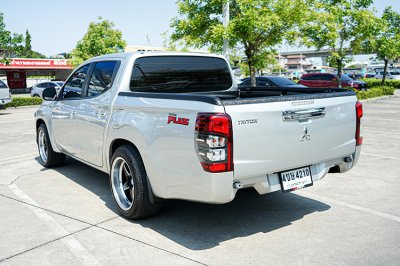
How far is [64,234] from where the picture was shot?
410 cm

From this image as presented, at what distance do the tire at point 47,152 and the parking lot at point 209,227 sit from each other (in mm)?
582

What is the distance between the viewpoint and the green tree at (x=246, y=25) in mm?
14758

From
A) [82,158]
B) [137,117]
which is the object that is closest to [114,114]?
[137,117]

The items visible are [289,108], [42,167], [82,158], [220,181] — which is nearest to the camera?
[220,181]

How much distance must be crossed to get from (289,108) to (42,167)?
5148mm

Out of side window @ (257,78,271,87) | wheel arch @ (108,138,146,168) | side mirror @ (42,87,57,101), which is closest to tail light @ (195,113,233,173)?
wheel arch @ (108,138,146,168)

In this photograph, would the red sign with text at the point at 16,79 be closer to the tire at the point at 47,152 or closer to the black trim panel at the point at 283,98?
the tire at the point at 47,152

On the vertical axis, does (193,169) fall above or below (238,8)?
below

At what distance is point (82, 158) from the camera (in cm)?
562

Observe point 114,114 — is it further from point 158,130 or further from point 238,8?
point 238,8

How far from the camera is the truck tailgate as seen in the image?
11.4 ft

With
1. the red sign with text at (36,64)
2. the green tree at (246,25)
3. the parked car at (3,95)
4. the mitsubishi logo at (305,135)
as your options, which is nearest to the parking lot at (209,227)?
the mitsubishi logo at (305,135)

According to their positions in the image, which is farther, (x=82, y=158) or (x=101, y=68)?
(x=82, y=158)

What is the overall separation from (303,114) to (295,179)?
2.13 ft
